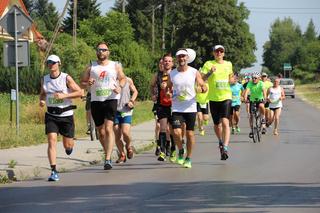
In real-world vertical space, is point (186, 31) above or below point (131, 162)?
above

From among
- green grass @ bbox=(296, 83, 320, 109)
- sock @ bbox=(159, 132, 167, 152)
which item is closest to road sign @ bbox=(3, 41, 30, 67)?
sock @ bbox=(159, 132, 167, 152)

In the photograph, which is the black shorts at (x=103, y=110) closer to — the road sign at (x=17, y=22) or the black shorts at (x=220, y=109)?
the black shorts at (x=220, y=109)

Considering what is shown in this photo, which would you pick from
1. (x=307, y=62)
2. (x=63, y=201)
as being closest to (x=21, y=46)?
(x=63, y=201)

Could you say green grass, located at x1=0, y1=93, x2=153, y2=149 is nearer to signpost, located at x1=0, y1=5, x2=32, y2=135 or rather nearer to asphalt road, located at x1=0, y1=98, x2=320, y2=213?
signpost, located at x1=0, y1=5, x2=32, y2=135

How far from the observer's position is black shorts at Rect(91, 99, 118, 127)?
11.6 metres

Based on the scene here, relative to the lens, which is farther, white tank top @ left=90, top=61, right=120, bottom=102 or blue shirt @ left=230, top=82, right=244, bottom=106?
blue shirt @ left=230, top=82, right=244, bottom=106

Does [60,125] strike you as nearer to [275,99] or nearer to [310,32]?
[275,99]

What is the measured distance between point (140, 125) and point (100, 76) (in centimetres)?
1293

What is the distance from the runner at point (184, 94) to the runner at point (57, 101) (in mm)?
1744

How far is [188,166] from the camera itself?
471 inches

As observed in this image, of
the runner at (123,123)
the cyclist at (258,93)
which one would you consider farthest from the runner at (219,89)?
the cyclist at (258,93)

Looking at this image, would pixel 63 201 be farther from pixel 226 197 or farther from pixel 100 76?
pixel 100 76

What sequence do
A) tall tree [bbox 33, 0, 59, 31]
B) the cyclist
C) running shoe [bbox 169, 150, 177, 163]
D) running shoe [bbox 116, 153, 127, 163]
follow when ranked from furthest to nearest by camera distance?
tall tree [bbox 33, 0, 59, 31] → the cyclist → running shoe [bbox 116, 153, 127, 163] → running shoe [bbox 169, 150, 177, 163]

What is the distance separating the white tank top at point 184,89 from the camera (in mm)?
11672
